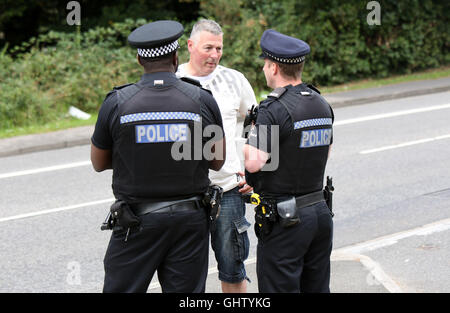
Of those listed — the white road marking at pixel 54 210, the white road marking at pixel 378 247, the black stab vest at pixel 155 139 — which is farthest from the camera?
the white road marking at pixel 54 210

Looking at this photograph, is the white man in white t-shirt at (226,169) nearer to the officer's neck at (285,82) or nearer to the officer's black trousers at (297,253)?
the officer's black trousers at (297,253)

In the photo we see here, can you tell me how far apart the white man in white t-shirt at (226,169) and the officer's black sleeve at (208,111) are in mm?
777

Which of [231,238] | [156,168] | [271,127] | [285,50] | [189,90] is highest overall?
[285,50]

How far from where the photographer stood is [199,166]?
366 cm

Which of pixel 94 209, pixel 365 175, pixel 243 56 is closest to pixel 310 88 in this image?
pixel 94 209

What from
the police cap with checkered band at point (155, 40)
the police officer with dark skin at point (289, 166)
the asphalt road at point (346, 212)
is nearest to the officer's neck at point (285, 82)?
the police officer with dark skin at point (289, 166)

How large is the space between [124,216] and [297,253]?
0.98 m

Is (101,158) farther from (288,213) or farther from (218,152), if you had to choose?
(288,213)

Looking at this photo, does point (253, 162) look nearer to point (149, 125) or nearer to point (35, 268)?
point (149, 125)

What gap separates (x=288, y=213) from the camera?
12.2 ft

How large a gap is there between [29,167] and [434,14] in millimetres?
12378

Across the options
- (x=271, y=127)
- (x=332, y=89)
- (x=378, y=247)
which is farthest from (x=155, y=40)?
(x=332, y=89)

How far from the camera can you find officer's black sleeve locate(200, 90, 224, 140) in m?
3.59

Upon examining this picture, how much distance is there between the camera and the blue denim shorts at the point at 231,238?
436 cm
